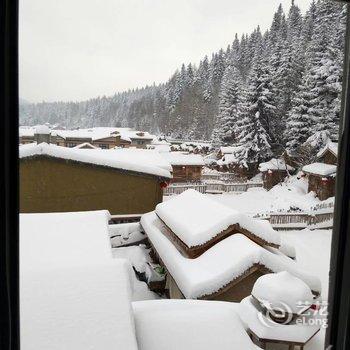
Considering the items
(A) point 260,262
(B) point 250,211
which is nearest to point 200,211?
(A) point 260,262

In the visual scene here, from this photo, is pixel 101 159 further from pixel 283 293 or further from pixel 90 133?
pixel 90 133

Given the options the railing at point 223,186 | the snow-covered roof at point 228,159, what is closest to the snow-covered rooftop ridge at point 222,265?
the railing at point 223,186

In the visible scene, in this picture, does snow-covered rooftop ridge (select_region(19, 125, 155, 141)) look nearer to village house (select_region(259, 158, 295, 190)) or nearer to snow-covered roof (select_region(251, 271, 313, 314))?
snow-covered roof (select_region(251, 271, 313, 314))

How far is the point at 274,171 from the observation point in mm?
20938

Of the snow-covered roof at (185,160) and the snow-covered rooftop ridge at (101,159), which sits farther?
the snow-covered roof at (185,160)

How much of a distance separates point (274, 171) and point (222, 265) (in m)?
15.6

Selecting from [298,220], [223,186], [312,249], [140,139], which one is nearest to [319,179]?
[298,220]

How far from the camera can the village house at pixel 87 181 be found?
1038cm

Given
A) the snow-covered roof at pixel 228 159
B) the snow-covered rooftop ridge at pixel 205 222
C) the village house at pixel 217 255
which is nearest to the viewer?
the village house at pixel 217 255

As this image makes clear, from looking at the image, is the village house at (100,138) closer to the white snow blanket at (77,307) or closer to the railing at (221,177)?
the railing at (221,177)

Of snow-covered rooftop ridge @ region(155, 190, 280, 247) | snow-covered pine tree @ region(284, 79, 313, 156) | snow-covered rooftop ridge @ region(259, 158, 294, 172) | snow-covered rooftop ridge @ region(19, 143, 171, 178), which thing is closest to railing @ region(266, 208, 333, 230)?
snow-covered rooftop ridge @ region(19, 143, 171, 178)

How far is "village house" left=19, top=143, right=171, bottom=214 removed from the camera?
1038cm

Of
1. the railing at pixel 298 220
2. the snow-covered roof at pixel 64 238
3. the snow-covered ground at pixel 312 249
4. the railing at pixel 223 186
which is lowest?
the snow-covered ground at pixel 312 249

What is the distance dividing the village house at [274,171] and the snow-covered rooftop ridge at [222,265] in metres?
14.5
